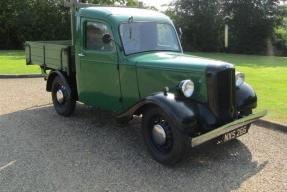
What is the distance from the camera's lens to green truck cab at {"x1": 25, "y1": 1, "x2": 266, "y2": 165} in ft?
17.4

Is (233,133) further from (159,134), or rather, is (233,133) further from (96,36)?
(96,36)

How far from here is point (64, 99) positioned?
7793 millimetres

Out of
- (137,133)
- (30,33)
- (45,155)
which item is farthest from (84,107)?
(30,33)

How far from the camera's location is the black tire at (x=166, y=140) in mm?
5113

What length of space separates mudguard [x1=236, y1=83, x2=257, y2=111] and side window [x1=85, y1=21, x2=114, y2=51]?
2096mm

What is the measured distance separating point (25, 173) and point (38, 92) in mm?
5461

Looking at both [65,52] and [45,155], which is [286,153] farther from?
[65,52]

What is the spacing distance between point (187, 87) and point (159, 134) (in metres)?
0.74

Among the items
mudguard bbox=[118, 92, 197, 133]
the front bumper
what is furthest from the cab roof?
the front bumper

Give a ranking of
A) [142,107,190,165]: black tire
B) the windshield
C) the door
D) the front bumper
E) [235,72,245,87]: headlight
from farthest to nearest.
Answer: the door, the windshield, [235,72,245,87]: headlight, [142,107,190,165]: black tire, the front bumper

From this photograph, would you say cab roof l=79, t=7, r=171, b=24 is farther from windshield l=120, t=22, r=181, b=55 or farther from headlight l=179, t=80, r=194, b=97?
headlight l=179, t=80, r=194, b=97

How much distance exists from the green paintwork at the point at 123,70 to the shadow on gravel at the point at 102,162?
0.60 meters

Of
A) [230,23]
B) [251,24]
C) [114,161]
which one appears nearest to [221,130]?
[114,161]

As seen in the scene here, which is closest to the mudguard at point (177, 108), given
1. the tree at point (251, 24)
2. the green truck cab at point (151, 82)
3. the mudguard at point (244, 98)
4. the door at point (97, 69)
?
the green truck cab at point (151, 82)
